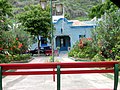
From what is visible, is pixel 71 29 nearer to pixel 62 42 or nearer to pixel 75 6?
pixel 62 42

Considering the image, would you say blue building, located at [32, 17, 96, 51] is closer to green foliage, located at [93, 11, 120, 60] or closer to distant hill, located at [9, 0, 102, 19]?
green foliage, located at [93, 11, 120, 60]

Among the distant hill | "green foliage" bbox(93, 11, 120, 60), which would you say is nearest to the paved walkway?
"green foliage" bbox(93, 11, 120, 60)

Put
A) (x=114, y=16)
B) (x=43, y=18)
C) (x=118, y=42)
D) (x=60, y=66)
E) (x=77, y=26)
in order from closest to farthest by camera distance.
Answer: (x=60, y=66) < (x=118, y=42) < (x=114, y=16) < (x=43, y=18) < (x=77, y=26)

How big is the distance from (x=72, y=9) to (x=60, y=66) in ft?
392

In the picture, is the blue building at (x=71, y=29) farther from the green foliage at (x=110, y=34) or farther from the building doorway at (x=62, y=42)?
the green foliage at (x=110, y=34)

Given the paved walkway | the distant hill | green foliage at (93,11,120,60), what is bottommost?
the paved walkway

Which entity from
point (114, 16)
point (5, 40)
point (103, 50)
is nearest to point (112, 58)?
point (103, 50)

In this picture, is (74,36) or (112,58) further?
(74,36)

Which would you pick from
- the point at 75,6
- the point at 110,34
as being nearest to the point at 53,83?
the point at 110,34

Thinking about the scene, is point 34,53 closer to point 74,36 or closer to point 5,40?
point 74,36

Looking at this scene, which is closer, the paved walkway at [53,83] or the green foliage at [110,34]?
the paved walkway at [53,83]

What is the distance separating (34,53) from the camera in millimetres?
55156

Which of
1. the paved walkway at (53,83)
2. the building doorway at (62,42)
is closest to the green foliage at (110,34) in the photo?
the paved walkway at (53,83)

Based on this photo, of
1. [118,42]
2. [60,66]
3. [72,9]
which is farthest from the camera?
[72,9]
